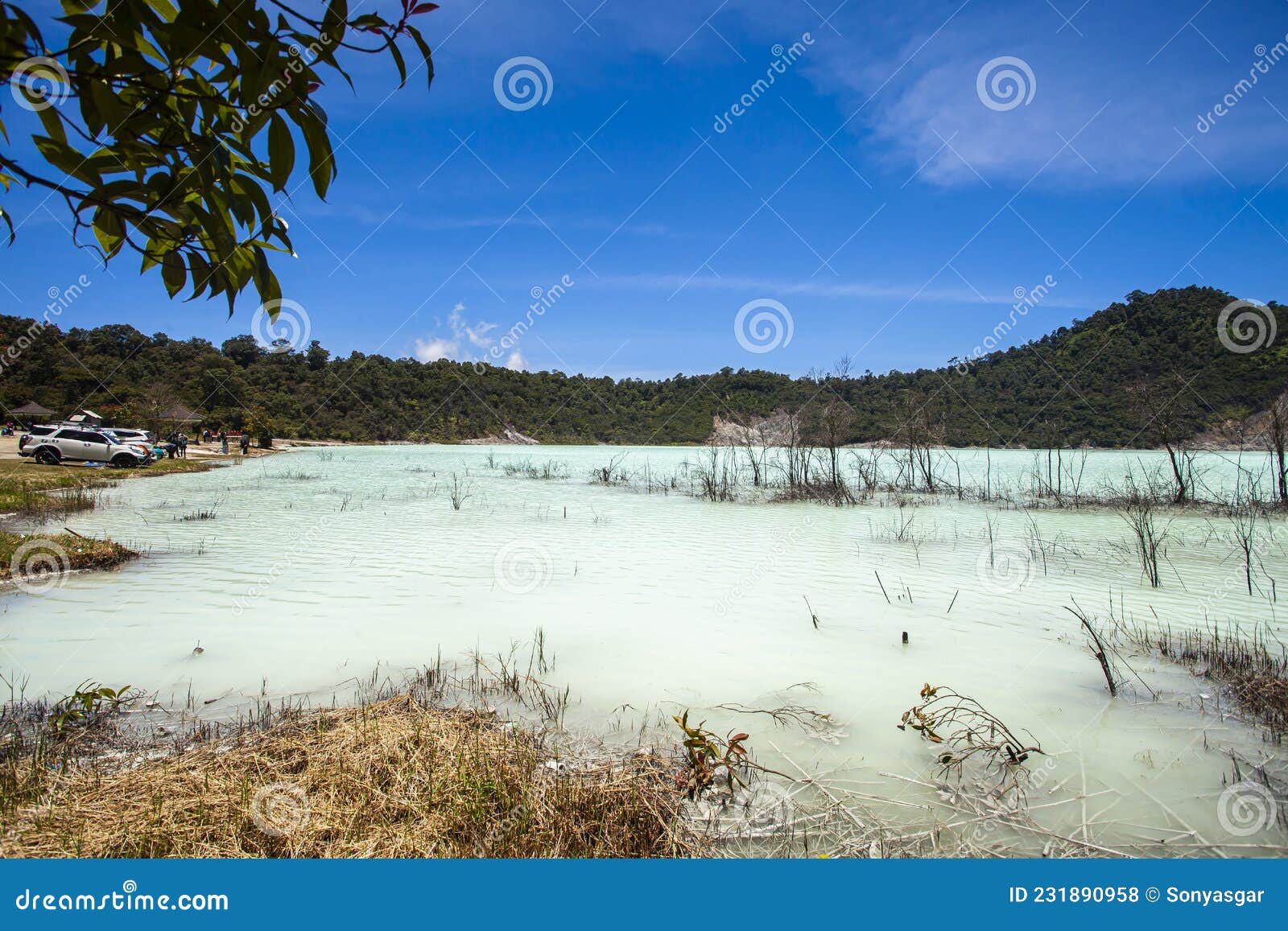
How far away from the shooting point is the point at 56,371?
143 feet

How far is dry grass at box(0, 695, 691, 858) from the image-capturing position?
184cm

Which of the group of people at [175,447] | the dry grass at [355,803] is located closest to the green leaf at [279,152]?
the dry grass at [355,803]

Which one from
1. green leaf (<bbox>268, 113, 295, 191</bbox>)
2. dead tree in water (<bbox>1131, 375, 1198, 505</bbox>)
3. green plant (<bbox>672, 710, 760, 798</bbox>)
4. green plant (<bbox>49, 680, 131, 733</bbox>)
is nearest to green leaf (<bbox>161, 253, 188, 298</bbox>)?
green leaf (<bbox>268, 113, 295, 191</bbox>)

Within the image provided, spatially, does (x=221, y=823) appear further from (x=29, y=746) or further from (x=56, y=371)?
(x=56, y=371)

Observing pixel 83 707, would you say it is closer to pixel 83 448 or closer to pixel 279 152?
pixel 279 152

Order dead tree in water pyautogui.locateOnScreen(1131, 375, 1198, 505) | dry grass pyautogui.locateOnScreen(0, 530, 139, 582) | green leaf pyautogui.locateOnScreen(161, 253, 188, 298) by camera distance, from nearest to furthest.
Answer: green leaf pyautogui.locateOnScreen(161, 253, 188, 298), dry grass pyautogui.locateOnScreen(0, 530, 139, 582), dead tree in water pyautogui.locateOnScreen(1131, 375, 1198, 505)

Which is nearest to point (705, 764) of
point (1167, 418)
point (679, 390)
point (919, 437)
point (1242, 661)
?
point (1242, 661)

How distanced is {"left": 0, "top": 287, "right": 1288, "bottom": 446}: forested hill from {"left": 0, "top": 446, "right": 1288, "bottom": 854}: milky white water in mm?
5550

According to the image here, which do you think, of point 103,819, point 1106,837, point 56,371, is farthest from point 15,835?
point 56,371

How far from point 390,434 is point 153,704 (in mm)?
59522

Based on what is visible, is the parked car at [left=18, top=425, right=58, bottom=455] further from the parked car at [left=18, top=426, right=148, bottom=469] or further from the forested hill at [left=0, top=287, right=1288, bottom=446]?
the forested hill at [left=0, top=287, right=1288, bottom=446]

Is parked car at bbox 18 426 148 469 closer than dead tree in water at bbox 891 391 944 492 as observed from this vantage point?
No

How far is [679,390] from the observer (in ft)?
196

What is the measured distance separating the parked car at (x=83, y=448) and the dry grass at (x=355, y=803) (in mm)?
24166
